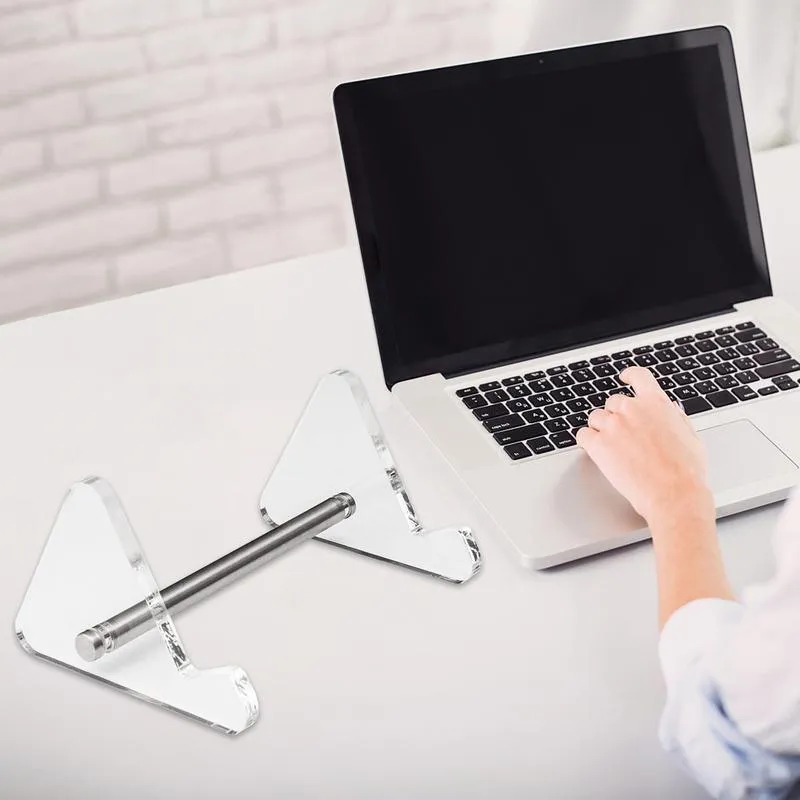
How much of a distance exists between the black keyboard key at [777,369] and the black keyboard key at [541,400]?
17 centimetres

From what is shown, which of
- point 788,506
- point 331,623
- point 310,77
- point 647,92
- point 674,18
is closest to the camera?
point 788,506

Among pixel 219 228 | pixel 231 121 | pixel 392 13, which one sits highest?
pixel 392 13

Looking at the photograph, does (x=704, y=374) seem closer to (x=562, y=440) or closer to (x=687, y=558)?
(x=562, y=440)

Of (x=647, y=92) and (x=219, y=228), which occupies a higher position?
(x=647, y=92)

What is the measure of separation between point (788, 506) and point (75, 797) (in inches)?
14.7

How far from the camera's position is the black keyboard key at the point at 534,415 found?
2.75ft

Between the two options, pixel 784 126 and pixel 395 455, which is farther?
pixel 784 126

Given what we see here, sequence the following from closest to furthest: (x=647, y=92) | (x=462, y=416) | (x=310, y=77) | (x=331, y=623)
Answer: (x=331, y=623), (x=462, y=416), (x=647, y=92), (x=310, y=77)

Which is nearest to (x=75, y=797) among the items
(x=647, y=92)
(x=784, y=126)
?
(x=647, y=92)

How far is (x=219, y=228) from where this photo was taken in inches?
74.7

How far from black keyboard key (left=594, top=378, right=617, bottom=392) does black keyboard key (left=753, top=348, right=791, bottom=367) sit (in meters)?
0.12

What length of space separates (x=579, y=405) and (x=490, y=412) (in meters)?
0.07

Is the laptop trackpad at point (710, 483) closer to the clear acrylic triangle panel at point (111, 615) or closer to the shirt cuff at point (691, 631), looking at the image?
the shirt cuff at point (691, 631)

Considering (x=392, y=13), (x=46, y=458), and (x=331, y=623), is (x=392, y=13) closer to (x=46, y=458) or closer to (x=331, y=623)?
(x=46, y=458)
